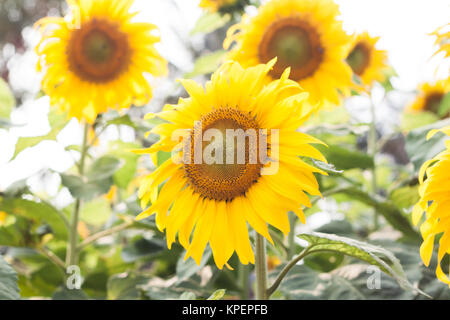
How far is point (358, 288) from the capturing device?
2.89 ft

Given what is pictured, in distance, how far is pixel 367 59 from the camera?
5.41ft

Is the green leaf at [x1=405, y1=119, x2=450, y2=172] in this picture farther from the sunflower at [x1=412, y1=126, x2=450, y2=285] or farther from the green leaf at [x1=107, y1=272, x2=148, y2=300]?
the green leaf at [x1=107, y1=272, x2=148, y2=300]

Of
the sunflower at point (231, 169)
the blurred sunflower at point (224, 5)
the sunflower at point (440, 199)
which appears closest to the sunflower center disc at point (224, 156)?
the sunflower at point (231, 169)

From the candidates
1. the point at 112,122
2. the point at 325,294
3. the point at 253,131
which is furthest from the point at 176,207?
the point at 112,122

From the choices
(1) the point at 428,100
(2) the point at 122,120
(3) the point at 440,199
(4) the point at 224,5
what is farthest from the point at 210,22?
(1) the point at 428,100

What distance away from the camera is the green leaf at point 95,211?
1.65m

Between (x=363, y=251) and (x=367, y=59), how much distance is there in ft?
3.75

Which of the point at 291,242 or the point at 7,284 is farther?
the point at 291,242

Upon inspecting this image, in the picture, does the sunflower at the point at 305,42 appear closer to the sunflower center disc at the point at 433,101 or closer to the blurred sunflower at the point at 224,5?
the blurred sunflower at the point at 224,5

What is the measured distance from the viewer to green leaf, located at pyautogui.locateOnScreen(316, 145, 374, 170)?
47.0 inches

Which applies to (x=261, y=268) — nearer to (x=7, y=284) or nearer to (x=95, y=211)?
(x=7, y=284)

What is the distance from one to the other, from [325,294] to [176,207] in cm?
34

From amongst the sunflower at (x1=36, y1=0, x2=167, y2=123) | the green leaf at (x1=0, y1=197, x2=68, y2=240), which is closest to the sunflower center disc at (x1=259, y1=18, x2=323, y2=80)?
the sunflower at (x1=36, y1=0, x2=167, y2=123)

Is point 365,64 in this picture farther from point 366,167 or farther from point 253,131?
point 253,131
